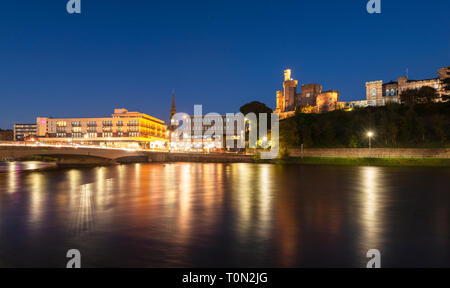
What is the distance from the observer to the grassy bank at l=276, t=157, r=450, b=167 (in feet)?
191

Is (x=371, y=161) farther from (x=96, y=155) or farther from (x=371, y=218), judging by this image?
(x=96, y=155)

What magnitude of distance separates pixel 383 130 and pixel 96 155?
72.2m

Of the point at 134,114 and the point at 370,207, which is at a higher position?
the point at 134,114

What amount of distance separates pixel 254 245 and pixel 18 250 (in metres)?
8.37

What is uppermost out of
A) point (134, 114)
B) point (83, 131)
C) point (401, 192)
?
point (134, 114)

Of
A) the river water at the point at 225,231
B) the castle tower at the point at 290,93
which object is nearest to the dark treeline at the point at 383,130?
the river water at the point at 225,231

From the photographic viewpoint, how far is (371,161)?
6450cm

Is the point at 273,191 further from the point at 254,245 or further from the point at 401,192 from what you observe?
the point at 254,245

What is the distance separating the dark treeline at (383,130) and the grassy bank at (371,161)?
4473 mm

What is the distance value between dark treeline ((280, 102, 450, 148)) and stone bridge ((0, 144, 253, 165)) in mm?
15188

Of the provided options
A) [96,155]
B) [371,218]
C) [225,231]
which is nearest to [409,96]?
[96,155]

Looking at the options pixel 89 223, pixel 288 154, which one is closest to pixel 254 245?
pixel 89 223

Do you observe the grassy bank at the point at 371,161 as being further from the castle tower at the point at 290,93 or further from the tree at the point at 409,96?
the castle tower at the point at 290,93
